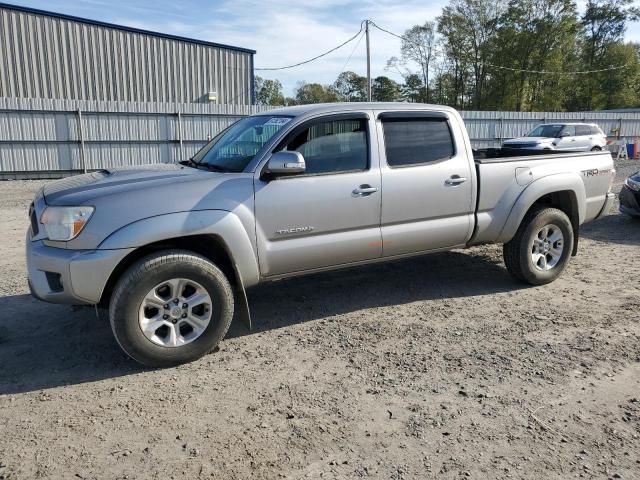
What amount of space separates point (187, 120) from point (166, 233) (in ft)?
51.2

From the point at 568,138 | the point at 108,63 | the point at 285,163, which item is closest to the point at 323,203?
the point at 285,163

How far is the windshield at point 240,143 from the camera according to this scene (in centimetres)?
442

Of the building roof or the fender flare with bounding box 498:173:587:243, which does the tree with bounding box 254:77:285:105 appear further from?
the fender flare with bounding box 498:173:587:243

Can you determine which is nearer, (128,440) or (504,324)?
(128,440)

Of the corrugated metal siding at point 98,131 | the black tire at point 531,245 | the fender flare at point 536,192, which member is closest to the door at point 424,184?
the fender flare at point 536,192

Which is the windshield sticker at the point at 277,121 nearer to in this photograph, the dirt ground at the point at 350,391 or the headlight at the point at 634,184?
the dirt ground at the point at 350,391

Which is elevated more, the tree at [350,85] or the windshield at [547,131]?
the tree at [350,85]

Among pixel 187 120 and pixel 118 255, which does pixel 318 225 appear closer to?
pixel 118 255

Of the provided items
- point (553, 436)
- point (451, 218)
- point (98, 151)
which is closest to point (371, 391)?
point (553, 436)

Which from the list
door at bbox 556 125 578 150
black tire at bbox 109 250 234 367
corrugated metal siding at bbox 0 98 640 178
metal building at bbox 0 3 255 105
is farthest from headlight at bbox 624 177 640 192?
metal building at bbox 0 3 255 105

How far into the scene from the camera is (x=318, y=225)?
4.41m

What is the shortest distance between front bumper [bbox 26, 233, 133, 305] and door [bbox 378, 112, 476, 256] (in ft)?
7.52

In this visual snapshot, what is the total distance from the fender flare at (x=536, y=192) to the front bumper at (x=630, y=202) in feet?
13.4

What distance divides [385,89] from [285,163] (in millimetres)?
Answer: 76460
